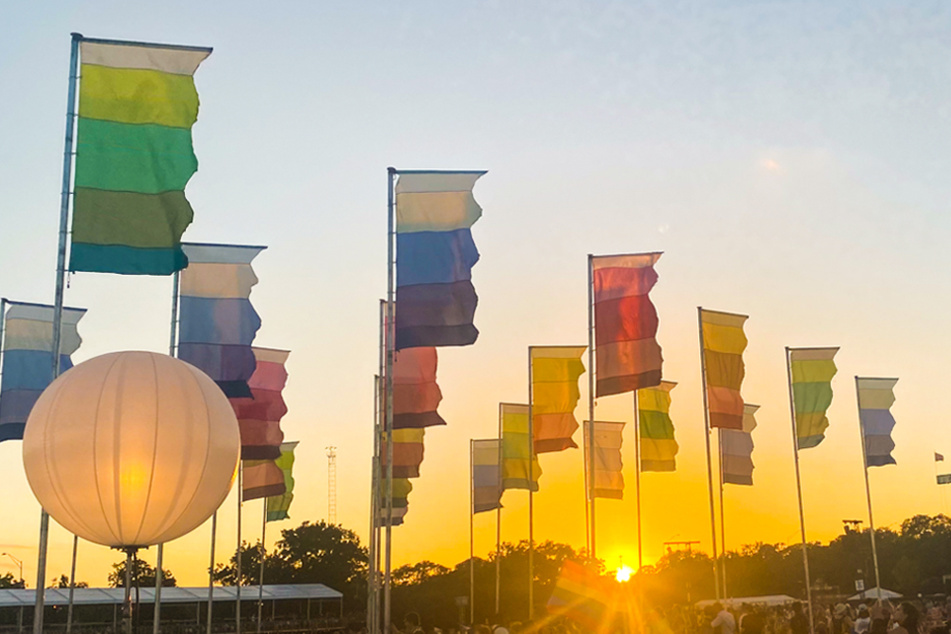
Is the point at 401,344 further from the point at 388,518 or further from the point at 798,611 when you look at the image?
the point at 798,611

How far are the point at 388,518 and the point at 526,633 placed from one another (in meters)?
3.54

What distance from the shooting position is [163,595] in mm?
58125

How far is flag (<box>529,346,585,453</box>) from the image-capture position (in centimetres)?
2783

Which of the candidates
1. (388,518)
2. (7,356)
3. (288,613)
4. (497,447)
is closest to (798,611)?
(497,447)

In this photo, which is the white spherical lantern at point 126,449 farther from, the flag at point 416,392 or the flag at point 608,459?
the flag at point 608,459

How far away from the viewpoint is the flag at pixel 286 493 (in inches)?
1425

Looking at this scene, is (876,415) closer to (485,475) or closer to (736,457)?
(736,457)

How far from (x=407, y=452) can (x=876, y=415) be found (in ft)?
49.6

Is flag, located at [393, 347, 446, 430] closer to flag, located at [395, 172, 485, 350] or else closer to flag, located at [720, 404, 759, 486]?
flag, located at [395, 172, 485, 350]

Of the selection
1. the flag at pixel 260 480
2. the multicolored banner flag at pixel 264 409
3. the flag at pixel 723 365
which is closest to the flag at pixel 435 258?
the multicolored banner flag at pixel 264 409

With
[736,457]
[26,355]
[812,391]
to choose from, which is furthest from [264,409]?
[736,457]

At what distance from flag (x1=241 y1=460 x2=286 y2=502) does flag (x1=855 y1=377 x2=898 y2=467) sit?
1842 centimetres

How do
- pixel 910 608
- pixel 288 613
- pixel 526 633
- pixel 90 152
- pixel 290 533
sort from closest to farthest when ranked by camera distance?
pixel 910 608 < pixel 90 152 < pixel 526 633 < pixel 288 613 < pixel 290 533

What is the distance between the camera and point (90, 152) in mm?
14758
